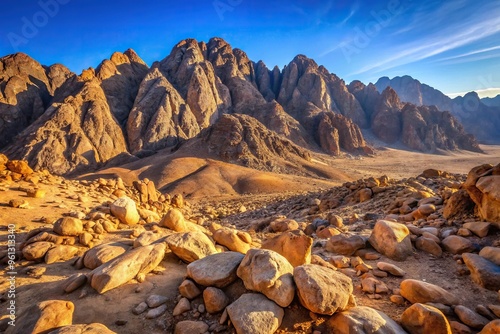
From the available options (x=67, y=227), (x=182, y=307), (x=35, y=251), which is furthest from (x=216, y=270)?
(x=67, y=227)

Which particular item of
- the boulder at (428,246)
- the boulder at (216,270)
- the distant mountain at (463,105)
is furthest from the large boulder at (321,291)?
the distant mountain at (463,105)

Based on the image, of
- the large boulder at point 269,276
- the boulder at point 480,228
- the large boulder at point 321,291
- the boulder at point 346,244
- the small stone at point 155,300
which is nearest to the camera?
the large boulder at point 321,291

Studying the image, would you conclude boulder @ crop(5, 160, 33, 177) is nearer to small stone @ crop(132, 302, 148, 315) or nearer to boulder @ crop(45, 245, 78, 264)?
boulder @ crop(45, 245, 78, 264)

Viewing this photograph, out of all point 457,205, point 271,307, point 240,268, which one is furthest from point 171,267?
point 457,205

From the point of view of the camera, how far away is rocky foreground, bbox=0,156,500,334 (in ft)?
10.0

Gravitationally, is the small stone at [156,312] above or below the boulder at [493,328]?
above

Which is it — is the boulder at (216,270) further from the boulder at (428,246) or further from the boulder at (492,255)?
the boulder at (492,255)

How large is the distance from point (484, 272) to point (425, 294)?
69.3 inches

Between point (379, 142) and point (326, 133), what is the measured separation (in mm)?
34519

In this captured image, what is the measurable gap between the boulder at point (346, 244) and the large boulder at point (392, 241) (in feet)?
1.00

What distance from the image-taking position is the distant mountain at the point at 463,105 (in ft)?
417

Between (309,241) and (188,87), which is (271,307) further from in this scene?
(188,87)

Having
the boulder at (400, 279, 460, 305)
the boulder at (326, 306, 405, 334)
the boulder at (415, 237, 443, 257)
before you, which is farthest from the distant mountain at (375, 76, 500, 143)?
the boulder at (326, 306, 405, 334)

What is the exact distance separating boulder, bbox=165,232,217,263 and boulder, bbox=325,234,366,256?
330cm
